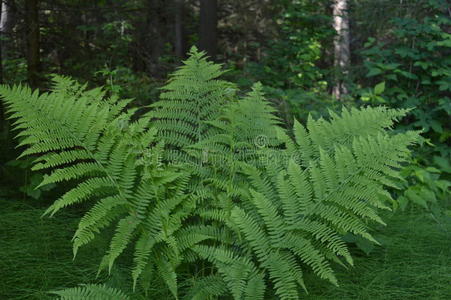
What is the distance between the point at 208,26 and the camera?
651 cm

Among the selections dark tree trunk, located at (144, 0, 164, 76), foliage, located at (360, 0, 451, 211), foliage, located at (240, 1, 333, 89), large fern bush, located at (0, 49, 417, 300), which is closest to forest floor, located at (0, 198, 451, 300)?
large fern bush, located at (0, 49, 417, 300)

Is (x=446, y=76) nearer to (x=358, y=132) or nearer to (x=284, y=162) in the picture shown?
(x=358, y=132)

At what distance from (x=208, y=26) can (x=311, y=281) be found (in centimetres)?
516

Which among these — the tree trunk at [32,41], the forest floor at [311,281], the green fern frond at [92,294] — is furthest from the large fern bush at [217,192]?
the tree trunk at [32,41]

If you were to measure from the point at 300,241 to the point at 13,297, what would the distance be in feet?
4.35

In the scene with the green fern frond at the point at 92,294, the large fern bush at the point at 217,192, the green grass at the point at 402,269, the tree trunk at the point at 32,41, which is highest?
the tree trunk at the point at 32,41

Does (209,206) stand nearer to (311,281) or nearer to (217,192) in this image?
(217,192)

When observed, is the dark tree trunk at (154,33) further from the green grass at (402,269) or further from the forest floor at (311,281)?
the green grass at (402,269)

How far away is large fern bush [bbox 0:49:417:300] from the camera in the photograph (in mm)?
1877

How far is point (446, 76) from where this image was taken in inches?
169

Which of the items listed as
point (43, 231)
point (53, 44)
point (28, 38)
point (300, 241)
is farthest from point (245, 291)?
point (53, 44)

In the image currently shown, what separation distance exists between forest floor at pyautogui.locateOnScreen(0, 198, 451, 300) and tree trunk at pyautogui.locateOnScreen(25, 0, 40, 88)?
1259mm

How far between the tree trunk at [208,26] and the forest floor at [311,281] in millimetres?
4369

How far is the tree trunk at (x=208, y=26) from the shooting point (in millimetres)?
6496
